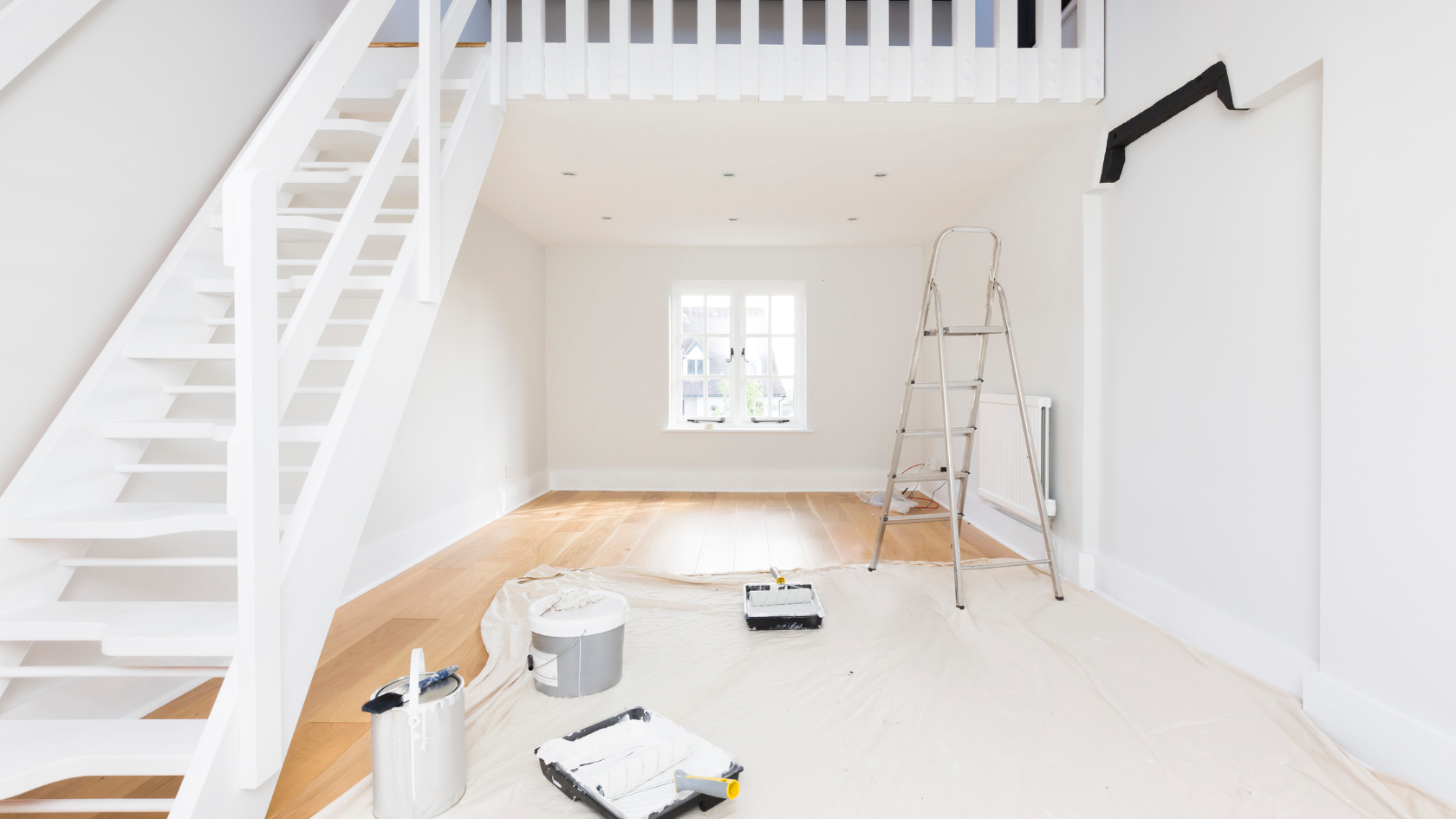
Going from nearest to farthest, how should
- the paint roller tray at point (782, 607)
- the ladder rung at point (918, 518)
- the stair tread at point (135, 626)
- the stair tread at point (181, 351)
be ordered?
the stair tread at point (135, 626), the stair tread at point (181, 351), the paint roller tray at point (782, 607), the ladder rung at point (918, 518)

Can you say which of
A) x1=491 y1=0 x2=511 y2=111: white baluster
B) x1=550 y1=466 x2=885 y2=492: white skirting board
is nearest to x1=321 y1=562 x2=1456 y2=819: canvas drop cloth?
x1=491 y1=0 x2=511 y2=111: white baluster

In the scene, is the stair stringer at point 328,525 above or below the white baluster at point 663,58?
below

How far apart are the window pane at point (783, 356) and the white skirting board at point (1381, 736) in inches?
187

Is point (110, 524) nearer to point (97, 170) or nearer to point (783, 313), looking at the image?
point (97, 170)

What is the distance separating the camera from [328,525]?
62.4 inches

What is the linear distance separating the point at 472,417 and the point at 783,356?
299 cm

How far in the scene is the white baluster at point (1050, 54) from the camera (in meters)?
2.92

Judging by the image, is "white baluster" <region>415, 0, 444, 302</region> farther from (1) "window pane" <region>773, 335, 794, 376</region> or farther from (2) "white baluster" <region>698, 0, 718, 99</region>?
(1) "window pane" <region>773, 335, 794, 376</region>

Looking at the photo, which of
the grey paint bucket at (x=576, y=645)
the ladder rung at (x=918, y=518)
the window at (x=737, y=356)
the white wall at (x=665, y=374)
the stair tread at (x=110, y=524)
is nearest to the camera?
the stair tread at (x=110, y=524)

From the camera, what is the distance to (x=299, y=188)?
2783 mm

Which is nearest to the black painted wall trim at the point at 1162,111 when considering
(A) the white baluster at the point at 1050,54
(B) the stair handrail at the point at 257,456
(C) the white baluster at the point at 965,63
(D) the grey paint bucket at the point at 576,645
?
(A) the white baluster at the point at 1050,54

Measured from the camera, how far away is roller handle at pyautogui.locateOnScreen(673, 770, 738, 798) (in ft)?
4.60

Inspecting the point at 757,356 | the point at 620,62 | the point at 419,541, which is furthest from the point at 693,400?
the point at 620,62

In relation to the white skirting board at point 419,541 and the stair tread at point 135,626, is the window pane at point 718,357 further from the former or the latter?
the stair tread at point 135,626
